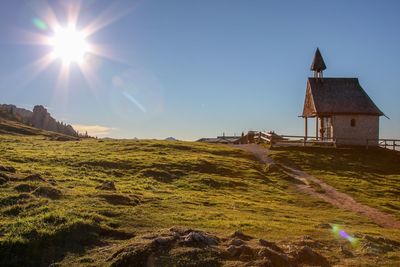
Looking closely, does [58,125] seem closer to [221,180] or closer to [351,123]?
[351,123]

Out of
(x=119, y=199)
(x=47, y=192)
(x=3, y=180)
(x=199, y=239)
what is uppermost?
(x=3, y=180)

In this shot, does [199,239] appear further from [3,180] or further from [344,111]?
[344,111]

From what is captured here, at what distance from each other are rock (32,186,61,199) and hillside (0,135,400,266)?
5cm

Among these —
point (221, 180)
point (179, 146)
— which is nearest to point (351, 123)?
point (179, 146)

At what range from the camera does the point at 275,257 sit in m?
11.8

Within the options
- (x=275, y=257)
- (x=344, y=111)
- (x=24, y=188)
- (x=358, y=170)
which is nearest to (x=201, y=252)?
(x=275, y=257)

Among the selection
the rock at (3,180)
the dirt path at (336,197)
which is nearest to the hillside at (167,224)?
the rock at (3,180)

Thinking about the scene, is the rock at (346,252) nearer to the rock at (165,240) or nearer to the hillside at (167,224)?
the hillside at (167,224)

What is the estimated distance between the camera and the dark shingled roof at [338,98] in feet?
188

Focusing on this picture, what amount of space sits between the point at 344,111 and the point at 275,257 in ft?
161

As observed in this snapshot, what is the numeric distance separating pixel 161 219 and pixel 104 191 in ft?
17.0

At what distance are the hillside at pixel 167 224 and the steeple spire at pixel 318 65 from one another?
39.0 metres

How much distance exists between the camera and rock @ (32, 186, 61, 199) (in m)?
17.7

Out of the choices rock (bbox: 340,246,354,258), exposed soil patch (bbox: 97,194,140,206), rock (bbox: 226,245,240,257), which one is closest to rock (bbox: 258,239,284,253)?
rock (bbox: 226,245,240,257)
